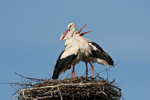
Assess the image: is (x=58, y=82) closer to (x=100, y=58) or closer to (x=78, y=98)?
(x=78, y=98)

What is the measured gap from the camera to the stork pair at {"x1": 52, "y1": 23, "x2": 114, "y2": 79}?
11.4 meters

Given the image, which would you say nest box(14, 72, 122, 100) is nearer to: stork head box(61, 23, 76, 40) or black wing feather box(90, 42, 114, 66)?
black wing feather box(90, 42, 114, 66)

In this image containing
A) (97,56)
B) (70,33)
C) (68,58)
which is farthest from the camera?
(70,33)

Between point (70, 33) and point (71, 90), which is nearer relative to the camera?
Answer: point (71, 90)

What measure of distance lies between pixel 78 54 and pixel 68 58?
10.7 inches

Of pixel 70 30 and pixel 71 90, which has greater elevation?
pixel 70 30

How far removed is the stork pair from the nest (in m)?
1.40

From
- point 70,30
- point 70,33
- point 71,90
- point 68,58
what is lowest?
point 71,90

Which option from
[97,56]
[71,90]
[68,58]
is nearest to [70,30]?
[97,56]

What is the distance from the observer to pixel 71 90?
31.3 feet

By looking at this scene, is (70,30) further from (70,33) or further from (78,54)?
(78,54)

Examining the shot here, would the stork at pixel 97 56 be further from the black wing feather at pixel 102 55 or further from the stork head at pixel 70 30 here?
the stork head at pixel 70 30

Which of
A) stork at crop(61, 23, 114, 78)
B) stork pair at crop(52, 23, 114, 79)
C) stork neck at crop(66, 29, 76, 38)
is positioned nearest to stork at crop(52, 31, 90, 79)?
stork pair at crop(52, 23, 114, 79)

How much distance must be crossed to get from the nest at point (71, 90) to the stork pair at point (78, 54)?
4.60ft
